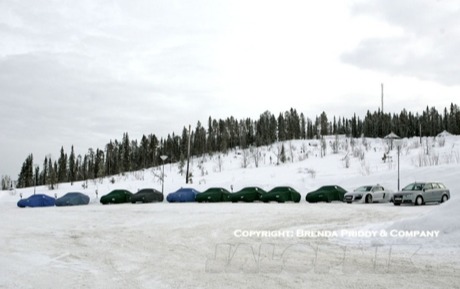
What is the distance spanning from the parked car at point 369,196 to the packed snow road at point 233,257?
51.7 feet

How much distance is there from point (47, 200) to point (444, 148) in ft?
193

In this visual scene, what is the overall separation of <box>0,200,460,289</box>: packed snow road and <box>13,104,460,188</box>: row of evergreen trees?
3909 inches

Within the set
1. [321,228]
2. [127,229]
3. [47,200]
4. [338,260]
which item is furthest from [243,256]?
[47,200]

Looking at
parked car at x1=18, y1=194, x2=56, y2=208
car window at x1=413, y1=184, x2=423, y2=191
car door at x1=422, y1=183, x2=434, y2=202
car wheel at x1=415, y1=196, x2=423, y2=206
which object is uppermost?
car window at x1=413, y1=184, x2=423, y2=191

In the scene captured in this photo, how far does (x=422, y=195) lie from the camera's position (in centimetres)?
2588

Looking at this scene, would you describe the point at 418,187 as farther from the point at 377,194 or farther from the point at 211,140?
the point at 211,140

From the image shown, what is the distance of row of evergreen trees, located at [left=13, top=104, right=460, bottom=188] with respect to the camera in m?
120

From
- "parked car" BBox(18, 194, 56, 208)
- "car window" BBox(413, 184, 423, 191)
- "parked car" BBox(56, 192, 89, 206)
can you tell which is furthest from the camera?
"parked car" BBox(18, 194, 56, 208)

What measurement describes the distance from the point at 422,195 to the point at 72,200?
2692 centimetres

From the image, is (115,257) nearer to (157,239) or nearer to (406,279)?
(157,239)

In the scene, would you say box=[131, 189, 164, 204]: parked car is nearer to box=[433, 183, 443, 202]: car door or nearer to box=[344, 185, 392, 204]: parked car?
box=[344, 185, 392, 204]: parked car

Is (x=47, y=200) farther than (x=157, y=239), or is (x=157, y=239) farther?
(x=47, y=200)

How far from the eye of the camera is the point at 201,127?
5118 inches

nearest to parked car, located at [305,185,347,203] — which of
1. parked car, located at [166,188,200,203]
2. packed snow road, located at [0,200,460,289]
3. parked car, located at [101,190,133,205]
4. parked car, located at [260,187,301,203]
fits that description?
parked car, located at [260,187,301,203]
